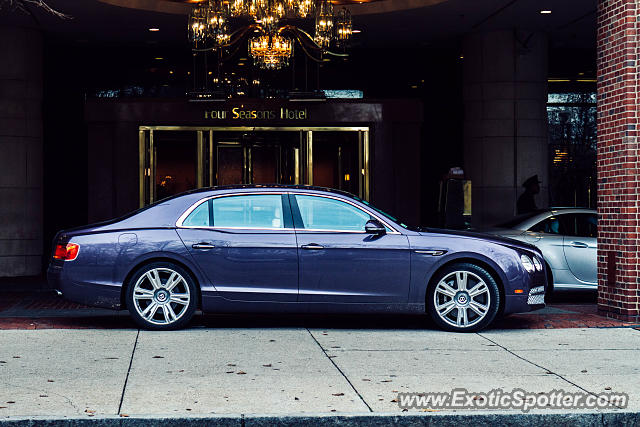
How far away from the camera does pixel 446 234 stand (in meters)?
9.80

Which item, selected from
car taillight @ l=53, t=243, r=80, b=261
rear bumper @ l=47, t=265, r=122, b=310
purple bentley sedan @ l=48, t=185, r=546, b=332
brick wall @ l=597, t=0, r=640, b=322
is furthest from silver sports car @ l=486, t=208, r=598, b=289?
car taillight @ l=53, t=243, r=80, b=261

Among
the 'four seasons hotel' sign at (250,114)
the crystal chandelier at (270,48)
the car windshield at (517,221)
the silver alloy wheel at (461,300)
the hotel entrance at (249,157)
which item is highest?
the crystal chandelier at (270,48)

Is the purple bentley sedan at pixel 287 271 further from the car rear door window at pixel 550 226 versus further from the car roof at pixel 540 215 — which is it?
the car roof at pixel 540 215

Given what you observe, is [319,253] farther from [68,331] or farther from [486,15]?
[486,15]

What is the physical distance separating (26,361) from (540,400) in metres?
4.16

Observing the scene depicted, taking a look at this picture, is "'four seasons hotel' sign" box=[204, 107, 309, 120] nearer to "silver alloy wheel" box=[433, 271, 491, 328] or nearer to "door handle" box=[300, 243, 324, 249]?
"door handle" box=[300, 243, 324, 249]

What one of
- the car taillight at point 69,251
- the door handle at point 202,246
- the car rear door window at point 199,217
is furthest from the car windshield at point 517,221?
the car taillight at point 69,251

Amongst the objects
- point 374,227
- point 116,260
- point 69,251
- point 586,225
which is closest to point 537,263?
point 374,227

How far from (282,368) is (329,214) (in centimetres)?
275

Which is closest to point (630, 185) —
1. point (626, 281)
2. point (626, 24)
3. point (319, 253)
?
point (626, 281)

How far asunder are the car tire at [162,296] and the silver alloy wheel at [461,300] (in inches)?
99.8

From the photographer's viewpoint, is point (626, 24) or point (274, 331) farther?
point (626, 24)

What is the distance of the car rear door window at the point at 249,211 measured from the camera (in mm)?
9844

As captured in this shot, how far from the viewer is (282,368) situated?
24.5 ft
